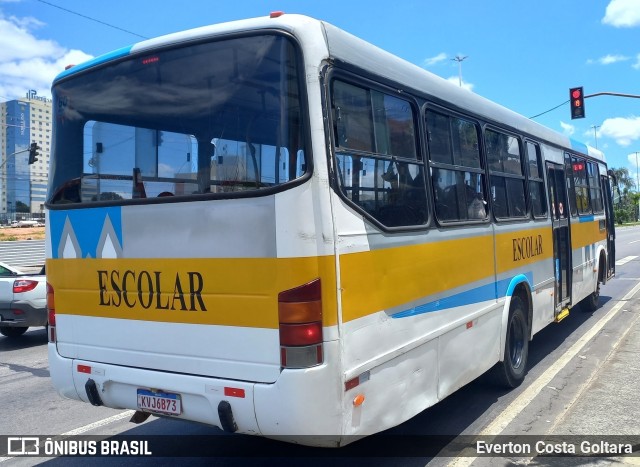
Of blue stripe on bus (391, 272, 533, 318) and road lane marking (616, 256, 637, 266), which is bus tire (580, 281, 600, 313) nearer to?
blue stripe on bus (391, 272, 533, 318)

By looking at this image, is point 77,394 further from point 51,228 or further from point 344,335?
point 344,335

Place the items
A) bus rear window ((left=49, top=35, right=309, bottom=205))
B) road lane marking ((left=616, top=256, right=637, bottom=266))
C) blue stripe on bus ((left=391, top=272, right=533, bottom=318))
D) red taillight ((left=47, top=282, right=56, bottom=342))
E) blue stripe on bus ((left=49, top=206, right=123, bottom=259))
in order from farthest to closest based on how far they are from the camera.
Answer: road lane marking ((left=616, top=256, right=637, bottom=266))
red taillight ((left=47, top=282, right=56, bottom=342))
blue stripe on bus ((left=391, top=272, right=533, bottom=318))
blue stripe on bus ((left=49, top=206, right=123, bottom=259))
bus rear window ((left=49, top=35, right=309, bottom=205))

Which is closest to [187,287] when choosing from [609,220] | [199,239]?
[199,239]

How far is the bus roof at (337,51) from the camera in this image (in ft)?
11.3

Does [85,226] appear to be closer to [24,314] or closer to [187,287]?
[187,287]

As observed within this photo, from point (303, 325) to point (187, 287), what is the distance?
0.89m

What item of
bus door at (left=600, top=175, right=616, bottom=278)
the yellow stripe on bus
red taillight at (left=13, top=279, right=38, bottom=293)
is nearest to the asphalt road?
the yellow stripe on bus

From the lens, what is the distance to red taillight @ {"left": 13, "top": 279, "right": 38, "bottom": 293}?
923 cm

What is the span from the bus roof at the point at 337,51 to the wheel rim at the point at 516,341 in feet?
7.95

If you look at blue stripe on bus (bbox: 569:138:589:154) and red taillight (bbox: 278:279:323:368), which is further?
blue stripe on bus (bbox: 569:138:589:154)

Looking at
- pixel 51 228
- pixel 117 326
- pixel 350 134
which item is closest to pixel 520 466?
pixel 350 134

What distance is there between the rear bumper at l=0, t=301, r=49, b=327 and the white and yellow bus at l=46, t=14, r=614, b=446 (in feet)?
17.8

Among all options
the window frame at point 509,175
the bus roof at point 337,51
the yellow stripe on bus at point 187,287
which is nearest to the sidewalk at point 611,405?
the window frame at point 509,175

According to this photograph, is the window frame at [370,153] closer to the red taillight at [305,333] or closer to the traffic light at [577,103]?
the red taillight at [305,333]
